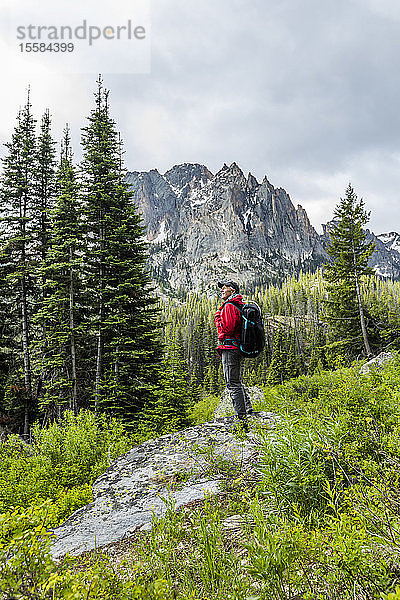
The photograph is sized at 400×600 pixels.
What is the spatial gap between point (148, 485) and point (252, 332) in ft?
9.39

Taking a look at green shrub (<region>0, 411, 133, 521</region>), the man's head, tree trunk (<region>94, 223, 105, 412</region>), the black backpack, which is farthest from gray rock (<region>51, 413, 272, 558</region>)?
tree trunk (<region>94, 223, 105, 412</region>)

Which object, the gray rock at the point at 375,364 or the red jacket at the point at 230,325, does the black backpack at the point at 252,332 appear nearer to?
the red jacket at the point at 230,325

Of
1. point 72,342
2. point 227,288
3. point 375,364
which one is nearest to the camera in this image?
point 227,288

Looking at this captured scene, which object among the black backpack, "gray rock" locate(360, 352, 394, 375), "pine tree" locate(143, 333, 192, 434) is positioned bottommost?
"pine tree" locate(143, 333, 192, 434)

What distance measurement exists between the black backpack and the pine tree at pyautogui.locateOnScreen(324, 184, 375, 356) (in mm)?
17477

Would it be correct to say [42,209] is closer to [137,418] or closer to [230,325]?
[137,418]

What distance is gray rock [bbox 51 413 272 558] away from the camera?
13.6 feet

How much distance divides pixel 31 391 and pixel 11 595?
19186 millimetres

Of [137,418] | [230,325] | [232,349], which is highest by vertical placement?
[230,325]

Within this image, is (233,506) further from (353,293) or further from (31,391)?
(353,293)

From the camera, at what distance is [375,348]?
21125mm

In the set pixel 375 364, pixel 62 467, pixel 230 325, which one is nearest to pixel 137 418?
pixel 62 467

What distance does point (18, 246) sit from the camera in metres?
19.6

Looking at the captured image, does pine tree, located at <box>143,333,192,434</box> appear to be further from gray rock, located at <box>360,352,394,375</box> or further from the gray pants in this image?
the gray pants
